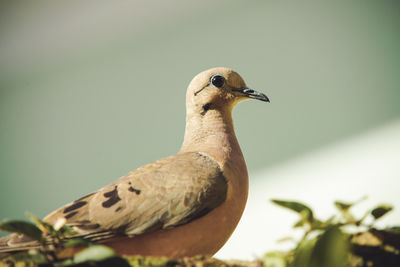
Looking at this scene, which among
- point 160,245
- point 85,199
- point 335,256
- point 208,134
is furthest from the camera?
Answer: point 208,134

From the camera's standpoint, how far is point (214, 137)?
1112mm

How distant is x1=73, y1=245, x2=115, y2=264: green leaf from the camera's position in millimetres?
643

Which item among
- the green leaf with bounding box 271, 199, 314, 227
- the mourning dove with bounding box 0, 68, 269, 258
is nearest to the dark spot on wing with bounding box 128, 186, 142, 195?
the mourning dove with bounding box 0, 68, 269, 258

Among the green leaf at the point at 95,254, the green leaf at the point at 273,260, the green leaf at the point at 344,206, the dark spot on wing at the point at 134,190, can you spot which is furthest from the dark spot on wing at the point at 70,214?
the green leaf at the point at 344,206

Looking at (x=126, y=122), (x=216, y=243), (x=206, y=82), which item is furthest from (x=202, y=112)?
(x=126, y=122)

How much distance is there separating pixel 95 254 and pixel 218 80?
2.28 feet

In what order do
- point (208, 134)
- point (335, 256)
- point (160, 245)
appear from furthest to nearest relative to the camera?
point (208, 134) → point (160, 245) → point (335, 256)

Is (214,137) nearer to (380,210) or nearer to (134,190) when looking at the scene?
(134,190)

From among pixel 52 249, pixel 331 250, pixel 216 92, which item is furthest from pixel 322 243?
pixel 216 92

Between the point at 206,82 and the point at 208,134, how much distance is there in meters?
0.17

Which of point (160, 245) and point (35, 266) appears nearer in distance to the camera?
point (35, 266)

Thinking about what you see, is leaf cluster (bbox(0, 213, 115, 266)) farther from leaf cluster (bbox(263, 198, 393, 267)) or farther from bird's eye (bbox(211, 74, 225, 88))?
bird's eye (bbox(211, 74, 225, 88))

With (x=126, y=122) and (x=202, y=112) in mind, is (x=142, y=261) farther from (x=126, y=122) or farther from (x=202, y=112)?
(x=126, y=122)

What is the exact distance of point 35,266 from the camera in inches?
26.7
